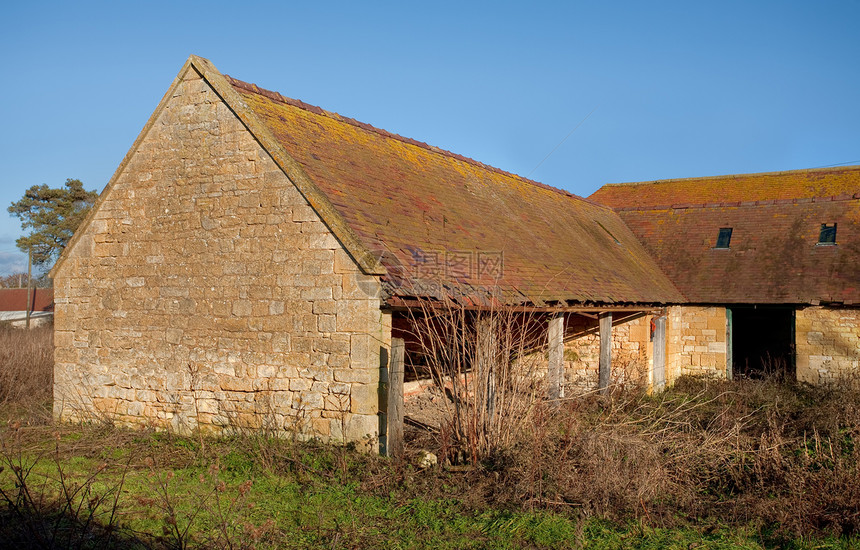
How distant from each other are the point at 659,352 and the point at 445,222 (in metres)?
6.81

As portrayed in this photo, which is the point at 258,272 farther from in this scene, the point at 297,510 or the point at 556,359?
the point at 556,359

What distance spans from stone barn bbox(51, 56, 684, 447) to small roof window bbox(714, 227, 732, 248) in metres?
7.33

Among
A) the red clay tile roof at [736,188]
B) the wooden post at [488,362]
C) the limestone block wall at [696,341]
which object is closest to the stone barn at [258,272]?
the wooden post at [488,362]

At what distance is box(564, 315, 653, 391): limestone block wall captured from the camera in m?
14.2

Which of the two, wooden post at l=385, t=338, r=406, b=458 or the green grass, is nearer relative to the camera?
the green grass

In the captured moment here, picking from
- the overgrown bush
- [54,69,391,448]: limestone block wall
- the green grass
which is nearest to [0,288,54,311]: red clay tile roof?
the overgrown bush

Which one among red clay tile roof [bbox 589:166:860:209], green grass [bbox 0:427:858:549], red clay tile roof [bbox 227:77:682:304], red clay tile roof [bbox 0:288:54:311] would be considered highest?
red clay tile roof [bbox 589:166:860:209]

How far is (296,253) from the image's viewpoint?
28.7 ft

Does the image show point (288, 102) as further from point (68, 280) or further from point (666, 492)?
point (666, 492)

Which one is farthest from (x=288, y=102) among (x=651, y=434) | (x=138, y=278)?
(x=651, y=434)

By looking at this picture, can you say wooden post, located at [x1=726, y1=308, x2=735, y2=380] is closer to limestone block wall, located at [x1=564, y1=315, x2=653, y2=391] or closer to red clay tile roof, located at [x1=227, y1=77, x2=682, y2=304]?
red clay tile roof, located at [x1=227, y1=77, x2=682, y2=304]

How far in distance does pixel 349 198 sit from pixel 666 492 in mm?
5327

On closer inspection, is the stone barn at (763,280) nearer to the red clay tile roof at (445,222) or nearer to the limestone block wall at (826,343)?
the limestone block wall at (826,343)

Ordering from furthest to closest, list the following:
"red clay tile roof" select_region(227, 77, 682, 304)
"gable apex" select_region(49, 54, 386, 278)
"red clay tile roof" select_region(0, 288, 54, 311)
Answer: "red clay tile roof" select_region(0, 288, 54, 311) < "red clay tile roof" select_region(227, 77, 682, 304) < "gable apex" select_region(49, 54, 386, 278)
